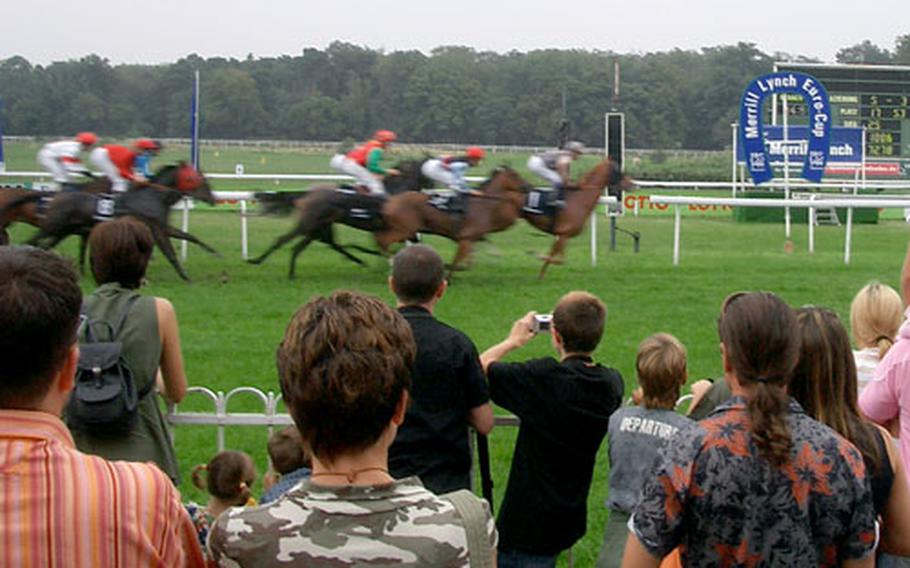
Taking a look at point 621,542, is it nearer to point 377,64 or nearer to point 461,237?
point 461,237

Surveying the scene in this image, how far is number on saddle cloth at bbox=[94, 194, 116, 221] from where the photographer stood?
34.1ft

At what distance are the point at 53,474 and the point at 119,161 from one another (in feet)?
33.0

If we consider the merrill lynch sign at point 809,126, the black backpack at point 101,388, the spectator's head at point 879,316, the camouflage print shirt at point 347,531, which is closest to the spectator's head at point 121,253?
the black backpack at point 101,388

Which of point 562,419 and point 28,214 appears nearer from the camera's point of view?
point 562,419

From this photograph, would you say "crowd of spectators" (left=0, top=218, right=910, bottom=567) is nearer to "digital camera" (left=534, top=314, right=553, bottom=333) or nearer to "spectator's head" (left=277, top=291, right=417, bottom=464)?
"spectator's head" (left=277, top=291, right=417, bottom=464)

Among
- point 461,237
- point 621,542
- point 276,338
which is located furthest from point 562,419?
point 461,237

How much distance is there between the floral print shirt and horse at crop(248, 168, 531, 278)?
880cm

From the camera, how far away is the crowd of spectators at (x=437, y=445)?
4.85ft

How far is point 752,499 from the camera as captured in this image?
1.86 m

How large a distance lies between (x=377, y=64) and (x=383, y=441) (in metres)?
37.9

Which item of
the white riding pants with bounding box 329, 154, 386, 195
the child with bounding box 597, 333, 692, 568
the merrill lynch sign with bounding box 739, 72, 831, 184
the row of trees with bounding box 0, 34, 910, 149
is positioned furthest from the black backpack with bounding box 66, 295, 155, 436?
the row of trees with bounding box 0, 34, 910, 149

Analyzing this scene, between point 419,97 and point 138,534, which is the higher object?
point 419,97

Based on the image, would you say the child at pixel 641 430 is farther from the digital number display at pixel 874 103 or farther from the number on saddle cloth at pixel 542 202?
the digital number display at pixel 874 103

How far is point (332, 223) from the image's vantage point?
36.1 feet
